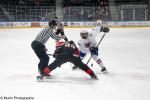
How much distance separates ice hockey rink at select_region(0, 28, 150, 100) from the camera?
5.31 m

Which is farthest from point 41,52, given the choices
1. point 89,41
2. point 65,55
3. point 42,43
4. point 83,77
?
point 89,41

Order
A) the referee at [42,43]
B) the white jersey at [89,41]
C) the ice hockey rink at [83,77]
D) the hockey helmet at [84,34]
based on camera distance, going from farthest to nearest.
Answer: the white jersey at [89,41] → the hockey helmet at [84,34] → the referee at [42,43] → the ice hockey rink at [83,77]

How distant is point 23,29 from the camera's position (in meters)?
15.2

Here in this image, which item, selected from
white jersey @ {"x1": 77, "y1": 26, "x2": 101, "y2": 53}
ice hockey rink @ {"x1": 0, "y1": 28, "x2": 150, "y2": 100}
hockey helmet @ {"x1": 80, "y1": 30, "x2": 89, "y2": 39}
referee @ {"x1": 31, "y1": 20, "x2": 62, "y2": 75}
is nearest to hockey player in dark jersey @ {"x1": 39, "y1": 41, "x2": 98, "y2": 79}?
referee @ {"x1": 31, "y1": 20, "x2": 62, "y2": 75}

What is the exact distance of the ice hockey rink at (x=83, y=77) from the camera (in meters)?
5.31

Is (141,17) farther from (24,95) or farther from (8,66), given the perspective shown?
(24,95)

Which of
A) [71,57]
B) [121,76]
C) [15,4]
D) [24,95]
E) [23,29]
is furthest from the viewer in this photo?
[15,4]

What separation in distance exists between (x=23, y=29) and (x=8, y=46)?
4747 mm

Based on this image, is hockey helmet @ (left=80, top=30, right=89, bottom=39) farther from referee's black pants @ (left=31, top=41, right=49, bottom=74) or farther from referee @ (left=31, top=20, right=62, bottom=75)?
referee's black pants @ (left=31, top=41, right=49, bottom=74)

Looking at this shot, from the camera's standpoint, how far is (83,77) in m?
6.52

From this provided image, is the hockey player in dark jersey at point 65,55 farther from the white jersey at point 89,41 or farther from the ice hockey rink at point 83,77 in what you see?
the white jersey at point 89,41

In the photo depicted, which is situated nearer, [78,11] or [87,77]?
[87,77]

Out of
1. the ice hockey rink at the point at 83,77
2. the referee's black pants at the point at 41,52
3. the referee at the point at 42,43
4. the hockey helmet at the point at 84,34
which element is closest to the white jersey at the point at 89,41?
the hockey helmet at the point at 84,34

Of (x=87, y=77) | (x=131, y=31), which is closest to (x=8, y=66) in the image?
(x=87, y=77)
